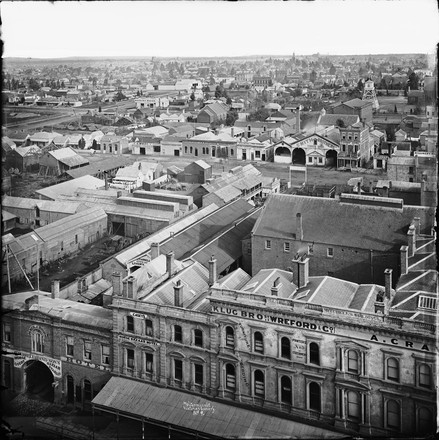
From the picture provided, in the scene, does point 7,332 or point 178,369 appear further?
point 7,332

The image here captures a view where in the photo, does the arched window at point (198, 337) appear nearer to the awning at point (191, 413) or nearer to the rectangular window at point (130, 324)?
the awning at point (191, 413)

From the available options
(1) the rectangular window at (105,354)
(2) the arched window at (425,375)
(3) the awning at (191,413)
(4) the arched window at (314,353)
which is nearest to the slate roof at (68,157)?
(1) the rectangular window at (105,354)

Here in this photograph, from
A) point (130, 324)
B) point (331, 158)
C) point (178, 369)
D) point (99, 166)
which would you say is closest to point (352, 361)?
point (178, 369)

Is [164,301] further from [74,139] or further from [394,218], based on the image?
[74,139]

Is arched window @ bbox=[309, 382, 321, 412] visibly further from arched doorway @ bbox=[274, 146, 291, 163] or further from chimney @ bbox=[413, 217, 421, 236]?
arched doorway @ bbox=[274, 146, 291, 163]

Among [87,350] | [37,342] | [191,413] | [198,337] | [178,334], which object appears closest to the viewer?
[191,413]

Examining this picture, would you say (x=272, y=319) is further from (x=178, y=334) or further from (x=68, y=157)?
(x=68, y=157)

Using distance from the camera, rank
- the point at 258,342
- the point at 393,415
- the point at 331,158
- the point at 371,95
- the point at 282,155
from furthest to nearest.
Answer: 1. the point at 371,95
2. the point at 282,155
3. the point at 331,158
4. the point at 258,342
5. the point at 393,415
